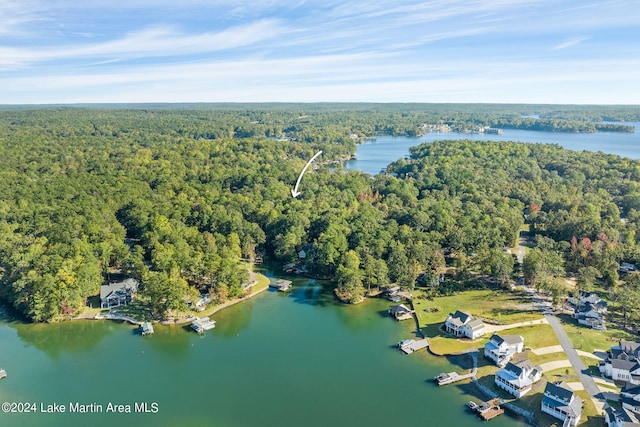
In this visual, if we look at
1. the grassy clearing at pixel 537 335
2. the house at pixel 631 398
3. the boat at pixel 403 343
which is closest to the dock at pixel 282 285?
the boat at pixel 403 343

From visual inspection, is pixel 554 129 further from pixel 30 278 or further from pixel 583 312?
pixel 30 278

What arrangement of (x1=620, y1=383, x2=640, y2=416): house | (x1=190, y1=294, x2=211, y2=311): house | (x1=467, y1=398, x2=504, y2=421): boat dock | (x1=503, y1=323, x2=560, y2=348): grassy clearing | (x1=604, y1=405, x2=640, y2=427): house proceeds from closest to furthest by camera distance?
1. (x1=604, y1=405, x2=640, y2=427): house
2. (x1=620, y1=383, x2=640, y2=416): house
3. (x1=467, y1=398, x2=504, y2=421): boat dock
4. (x1=503, y1=323, x2=560, y2=348): grassy clearing
5. (x1=190, y1=294, x2=211, y2=311): house

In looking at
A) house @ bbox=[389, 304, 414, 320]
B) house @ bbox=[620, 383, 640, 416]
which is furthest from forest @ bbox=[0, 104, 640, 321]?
house @ bbox=[620, 383, 640, 416]

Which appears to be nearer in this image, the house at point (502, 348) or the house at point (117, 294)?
the house at point (502, 348)

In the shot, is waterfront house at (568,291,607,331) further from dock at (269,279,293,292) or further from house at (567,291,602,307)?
dock at (269,279,293,292)

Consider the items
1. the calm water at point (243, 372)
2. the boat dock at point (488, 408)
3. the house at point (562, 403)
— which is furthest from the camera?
the calm water at point (243, 372)

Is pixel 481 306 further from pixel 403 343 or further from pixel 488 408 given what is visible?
pixel 488 408

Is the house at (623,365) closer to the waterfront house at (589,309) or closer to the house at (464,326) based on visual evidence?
the waterfront house at (589,309)

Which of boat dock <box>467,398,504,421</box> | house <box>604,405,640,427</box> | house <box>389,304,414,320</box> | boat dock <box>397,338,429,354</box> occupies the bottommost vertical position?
boat dock <box>467,398,504,421</box>
